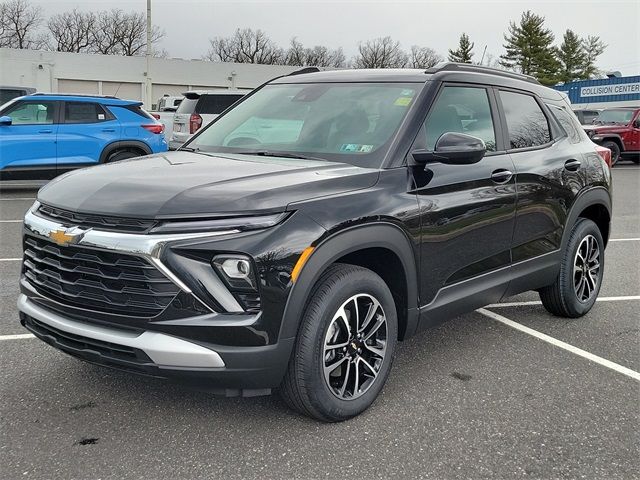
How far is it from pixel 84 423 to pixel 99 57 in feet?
155

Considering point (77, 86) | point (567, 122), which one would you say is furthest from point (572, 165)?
point (77, 86)

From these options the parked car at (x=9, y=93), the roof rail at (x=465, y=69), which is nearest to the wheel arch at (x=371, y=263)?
the roof rail at (x=465, y=69)

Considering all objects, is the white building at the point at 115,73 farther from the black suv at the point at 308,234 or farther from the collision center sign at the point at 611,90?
the black suv at the point at 308,234

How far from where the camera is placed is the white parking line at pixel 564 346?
3936 mm

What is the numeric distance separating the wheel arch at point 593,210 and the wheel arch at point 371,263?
186 centimetres

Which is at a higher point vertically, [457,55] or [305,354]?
[457,55]

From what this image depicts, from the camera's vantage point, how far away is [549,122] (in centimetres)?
477

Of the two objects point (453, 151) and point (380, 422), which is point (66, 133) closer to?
point (453, 151)

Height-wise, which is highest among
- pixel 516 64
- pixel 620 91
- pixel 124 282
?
pixel 516 64

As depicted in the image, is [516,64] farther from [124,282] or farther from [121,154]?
[124,282]

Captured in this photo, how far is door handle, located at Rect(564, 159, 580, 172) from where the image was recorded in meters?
4.62

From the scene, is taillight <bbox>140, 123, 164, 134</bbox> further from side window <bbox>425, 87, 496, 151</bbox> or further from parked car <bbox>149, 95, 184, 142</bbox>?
side window <bbox>425, 87, 496, 151</bbox>

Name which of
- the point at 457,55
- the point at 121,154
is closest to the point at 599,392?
→ the point at 121,154

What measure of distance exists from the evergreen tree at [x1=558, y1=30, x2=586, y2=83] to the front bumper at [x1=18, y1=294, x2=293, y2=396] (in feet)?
250
